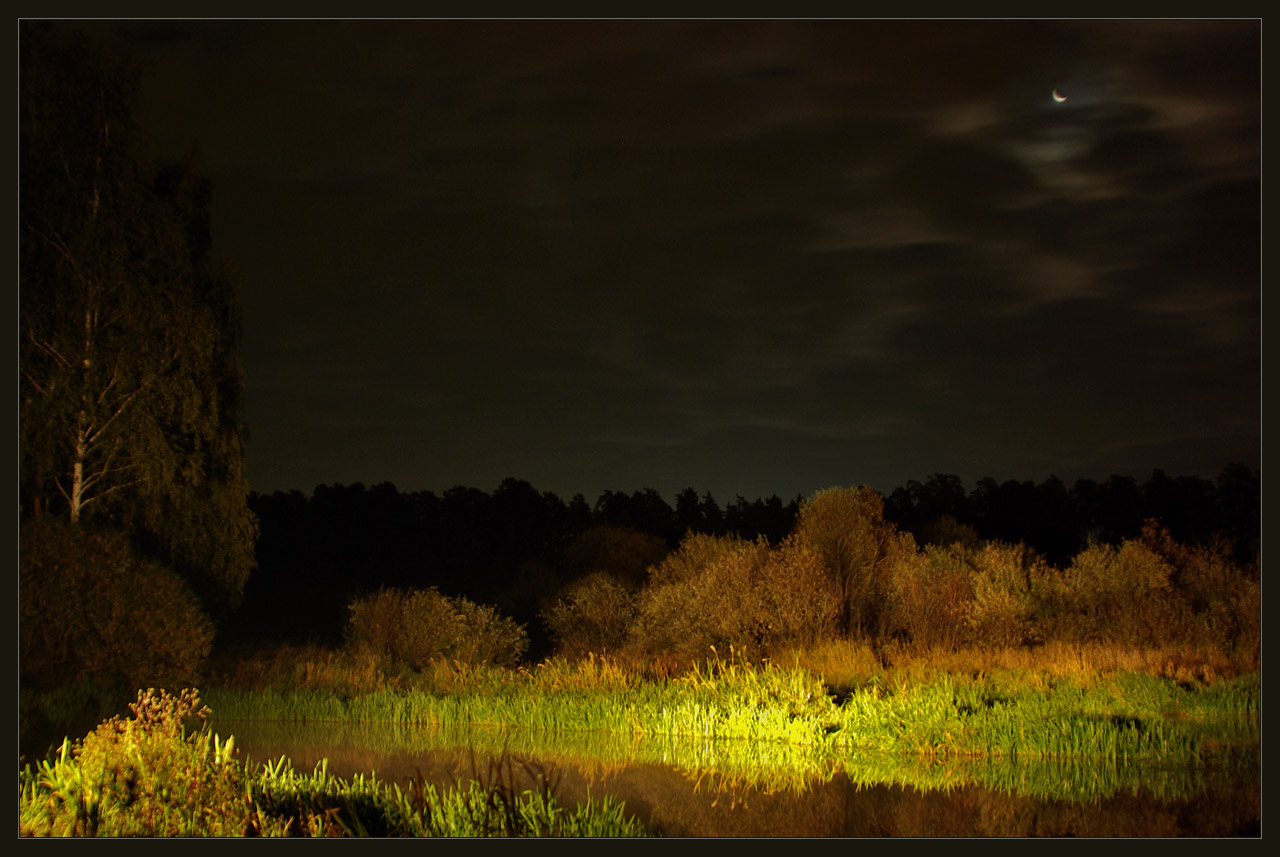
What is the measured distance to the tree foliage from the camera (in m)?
16.6

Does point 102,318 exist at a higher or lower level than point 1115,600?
higher

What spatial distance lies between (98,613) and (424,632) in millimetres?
9405

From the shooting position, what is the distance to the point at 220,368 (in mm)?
20031

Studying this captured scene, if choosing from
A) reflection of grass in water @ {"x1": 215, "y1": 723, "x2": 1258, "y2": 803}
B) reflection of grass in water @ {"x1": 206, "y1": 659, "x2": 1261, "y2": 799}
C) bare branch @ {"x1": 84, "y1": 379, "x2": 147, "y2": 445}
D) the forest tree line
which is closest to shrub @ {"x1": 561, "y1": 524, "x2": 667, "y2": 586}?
the forest tree line

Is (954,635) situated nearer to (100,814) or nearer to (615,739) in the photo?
(615,739)

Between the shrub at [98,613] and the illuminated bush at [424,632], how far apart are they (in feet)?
23.4

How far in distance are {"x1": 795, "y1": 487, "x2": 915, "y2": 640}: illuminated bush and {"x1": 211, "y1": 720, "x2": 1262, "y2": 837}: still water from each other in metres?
9.82

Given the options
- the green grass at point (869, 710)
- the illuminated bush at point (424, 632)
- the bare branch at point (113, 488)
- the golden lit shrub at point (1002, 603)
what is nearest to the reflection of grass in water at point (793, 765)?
the green grass at point (869, 710)

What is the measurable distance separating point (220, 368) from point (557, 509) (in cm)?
4301

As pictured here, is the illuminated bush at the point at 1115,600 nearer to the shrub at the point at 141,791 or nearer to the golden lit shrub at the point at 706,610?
the golden lit shrub at the point at 706,610

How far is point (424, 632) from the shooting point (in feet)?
81.9

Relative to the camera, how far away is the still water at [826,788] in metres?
9.41

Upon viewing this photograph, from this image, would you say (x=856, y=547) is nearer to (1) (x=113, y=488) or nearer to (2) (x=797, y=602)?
(2) (x=797, y=602)

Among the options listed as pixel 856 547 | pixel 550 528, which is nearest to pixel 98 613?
pixel 856 547
